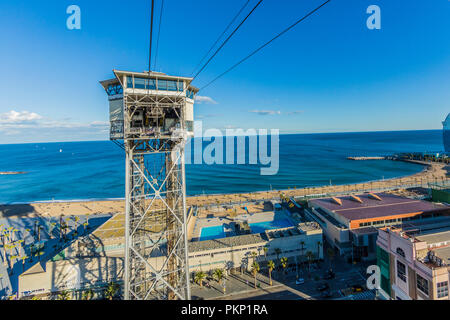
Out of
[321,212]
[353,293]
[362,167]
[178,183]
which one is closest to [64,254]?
[178,183]

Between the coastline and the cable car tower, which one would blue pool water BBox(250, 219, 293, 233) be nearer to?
the coastline

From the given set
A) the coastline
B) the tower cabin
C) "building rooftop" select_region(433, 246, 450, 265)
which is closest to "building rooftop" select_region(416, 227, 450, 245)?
"building rooftop" select_region(433, 246, 450, 265)

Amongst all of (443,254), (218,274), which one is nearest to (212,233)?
(218,274)

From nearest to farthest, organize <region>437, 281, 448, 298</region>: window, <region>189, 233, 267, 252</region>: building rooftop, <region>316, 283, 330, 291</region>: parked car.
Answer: <region>437, 281, 448, 298</region>: window → <region>316, 283, 330, 291</region>: parked car → <region>189, 233, 267, 252</region>: building rooftop

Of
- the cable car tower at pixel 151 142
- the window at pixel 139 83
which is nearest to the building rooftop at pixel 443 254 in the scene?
the cable car tower at pixel 151 142

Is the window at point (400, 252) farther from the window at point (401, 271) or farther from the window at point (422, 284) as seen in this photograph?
the window at point (422, 284)

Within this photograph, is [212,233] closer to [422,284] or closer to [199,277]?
[199,277]

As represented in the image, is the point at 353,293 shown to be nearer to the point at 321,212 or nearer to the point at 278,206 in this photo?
the point at 321,212
